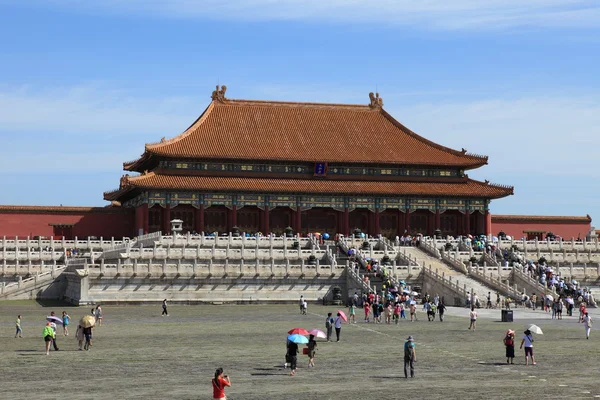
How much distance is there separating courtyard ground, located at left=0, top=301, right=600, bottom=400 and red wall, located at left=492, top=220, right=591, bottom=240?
44.7m

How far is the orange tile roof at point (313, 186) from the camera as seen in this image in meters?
82.9

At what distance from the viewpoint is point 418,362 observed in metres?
32.5

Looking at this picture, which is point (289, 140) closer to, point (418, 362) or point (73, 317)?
point (73, 317)

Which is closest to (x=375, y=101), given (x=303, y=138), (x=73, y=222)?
(x=303, y=138)

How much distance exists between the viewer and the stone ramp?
59284 mm

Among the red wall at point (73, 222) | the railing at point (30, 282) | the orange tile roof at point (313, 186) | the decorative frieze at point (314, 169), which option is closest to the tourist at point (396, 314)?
the railing at point (30, 282)

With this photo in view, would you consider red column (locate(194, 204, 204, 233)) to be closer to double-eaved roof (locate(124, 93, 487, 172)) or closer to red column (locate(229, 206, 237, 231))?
red column (locate(229, 206, 237, 231))

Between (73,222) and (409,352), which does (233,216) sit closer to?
(73,222)

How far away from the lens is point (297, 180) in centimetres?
8769

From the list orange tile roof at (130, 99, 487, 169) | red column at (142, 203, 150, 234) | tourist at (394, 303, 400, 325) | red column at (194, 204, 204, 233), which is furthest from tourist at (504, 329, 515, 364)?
orange tile roof at (130, 99, 487, 169)

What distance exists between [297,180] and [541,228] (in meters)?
22.3

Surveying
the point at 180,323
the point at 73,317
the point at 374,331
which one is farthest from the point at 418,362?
the point at 73,317

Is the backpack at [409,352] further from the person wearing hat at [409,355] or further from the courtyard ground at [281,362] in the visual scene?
the courtyard ground at [281,362]

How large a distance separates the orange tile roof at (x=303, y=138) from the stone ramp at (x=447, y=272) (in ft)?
65.0
